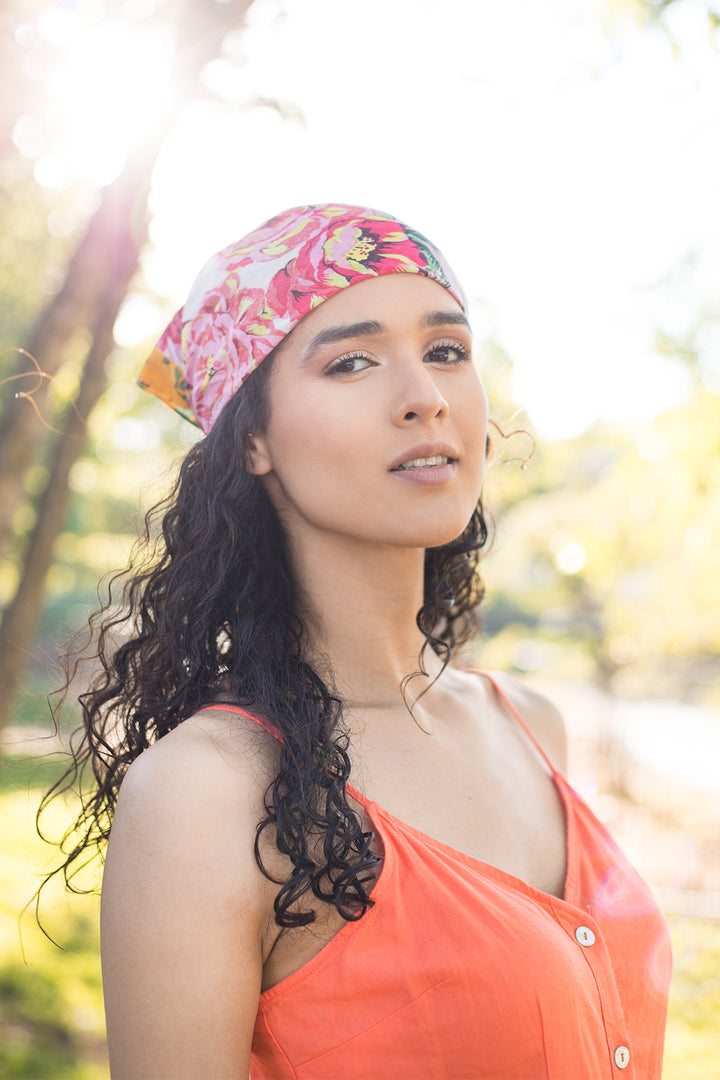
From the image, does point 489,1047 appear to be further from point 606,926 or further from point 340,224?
point 340,224

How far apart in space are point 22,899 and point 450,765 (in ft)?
19.2

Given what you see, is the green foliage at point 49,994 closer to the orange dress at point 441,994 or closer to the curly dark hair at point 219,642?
the curly dark hair at point 219,642

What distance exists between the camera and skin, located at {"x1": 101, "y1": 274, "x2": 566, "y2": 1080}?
56.5 inches

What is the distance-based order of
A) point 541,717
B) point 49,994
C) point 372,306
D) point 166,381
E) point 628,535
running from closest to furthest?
point 372,306, point 166,381, point 541,717, point 49,994, point 628,535

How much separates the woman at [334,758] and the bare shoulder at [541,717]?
0.04 feet

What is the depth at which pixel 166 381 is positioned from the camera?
2.40 m

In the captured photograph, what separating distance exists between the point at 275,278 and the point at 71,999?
4.82 meters

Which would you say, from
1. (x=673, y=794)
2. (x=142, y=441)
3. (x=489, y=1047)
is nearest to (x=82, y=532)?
(x=142, y=441)

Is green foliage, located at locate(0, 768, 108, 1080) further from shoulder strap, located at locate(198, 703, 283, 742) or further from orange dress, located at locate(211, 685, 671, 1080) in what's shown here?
orange dress, located at locate(211, 685, 671, 1080)

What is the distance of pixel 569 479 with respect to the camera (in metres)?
9.90

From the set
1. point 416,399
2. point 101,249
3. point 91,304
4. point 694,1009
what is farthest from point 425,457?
point 694,1009

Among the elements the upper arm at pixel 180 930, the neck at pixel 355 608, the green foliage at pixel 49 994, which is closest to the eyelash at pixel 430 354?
the neck at pixel 355 608

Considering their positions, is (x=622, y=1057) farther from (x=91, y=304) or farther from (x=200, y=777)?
(x=91, y=304)

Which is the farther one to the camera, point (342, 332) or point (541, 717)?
point (541, 717)
